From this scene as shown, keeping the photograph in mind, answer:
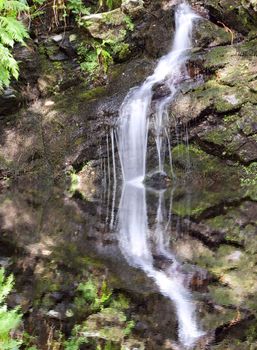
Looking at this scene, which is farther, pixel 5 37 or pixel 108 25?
pixel 108 25

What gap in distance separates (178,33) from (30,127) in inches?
175

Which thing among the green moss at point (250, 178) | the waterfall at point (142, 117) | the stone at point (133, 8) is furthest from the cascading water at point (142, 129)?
the green moss at point (250, 178)

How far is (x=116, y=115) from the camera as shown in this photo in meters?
10.5

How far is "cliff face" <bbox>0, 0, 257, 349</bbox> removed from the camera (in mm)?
6898

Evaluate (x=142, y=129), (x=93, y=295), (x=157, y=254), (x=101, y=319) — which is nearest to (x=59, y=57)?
(x=142, y=129)

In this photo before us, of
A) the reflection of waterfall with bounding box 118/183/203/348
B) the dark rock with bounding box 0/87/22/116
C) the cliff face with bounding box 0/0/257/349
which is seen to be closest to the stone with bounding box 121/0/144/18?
the cliff face with bounding box 0/0/257/349

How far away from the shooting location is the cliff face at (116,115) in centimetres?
690

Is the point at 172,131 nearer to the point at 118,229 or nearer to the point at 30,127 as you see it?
the point at 30,127

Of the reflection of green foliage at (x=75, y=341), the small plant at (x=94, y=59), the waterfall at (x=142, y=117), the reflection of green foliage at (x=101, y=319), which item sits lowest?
the reflection of green foliage at (x=75, y=341)

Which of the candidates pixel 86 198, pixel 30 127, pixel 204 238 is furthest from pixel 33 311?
pixel 30 127

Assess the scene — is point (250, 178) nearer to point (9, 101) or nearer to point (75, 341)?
point (9, 101)

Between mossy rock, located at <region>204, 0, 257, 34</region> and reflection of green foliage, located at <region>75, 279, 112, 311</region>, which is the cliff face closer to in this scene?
mossy rock, located at <region>204, 0, 257, 34</region>

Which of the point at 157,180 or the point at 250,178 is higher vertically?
the point at 157,180

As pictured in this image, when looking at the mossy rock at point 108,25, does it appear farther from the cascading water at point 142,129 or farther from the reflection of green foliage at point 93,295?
the reflection of green foliage at point 93,295
